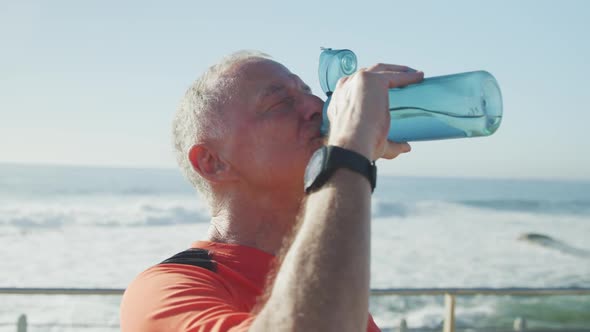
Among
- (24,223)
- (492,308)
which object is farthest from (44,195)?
(492,308)

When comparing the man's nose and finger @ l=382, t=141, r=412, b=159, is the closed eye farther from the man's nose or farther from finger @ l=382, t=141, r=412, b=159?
finger @ l=382, t=141, r=412, b=159

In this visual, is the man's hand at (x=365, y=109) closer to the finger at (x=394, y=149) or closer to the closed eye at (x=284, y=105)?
the finger at (x=394, y=149)

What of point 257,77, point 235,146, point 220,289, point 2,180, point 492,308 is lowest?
point 2,180

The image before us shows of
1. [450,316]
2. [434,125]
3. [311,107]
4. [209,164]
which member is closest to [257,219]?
[209,164]

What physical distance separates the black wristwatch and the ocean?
3.12 m

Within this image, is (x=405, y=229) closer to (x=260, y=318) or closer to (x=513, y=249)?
(x=513, y=249)

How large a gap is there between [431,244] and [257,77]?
15910 mm

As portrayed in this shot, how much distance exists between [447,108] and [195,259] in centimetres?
53

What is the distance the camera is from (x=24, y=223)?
1822 cm

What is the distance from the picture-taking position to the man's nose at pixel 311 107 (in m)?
1.31

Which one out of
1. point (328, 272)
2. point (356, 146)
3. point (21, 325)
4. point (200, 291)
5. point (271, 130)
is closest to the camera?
point (328, 272)

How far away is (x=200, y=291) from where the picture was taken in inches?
41.0

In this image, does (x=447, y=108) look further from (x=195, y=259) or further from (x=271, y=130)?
(x=195, y=259)

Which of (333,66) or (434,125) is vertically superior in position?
(333,66)
